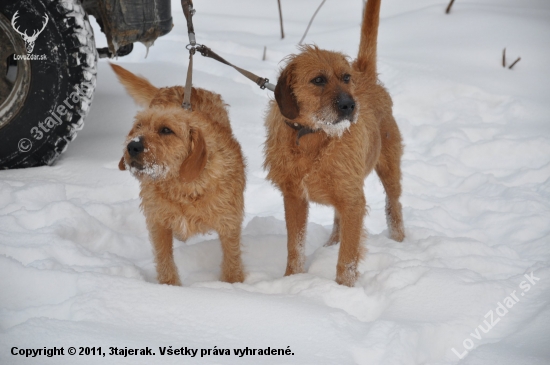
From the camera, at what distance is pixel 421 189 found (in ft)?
14.9

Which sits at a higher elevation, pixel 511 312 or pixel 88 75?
pixel 88 75

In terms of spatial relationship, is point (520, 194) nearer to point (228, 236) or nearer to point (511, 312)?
Answer: point (511, 312)

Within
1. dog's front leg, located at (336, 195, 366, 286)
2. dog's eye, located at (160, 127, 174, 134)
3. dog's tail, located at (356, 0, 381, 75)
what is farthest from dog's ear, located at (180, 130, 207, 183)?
dog's tail, located at (356, 0, 381, 75)

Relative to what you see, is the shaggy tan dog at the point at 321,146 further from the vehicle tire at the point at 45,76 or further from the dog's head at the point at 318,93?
the vehicle tire at the point at 45,76

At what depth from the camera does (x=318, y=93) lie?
113 inches

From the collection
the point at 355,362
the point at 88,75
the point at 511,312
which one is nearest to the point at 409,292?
the point at 511,312

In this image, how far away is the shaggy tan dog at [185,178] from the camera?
273 cm

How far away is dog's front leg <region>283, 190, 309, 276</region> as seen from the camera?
3.15 m

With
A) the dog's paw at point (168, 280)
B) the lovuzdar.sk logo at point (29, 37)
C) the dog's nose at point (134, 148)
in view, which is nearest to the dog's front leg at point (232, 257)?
the dog's paw at point (168, 280)

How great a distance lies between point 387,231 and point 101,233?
218 cm

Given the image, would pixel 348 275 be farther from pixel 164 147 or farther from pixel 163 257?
pixel 164 147

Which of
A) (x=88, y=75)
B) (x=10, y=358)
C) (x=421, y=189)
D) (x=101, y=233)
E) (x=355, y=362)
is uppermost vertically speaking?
(x=88, y=75)

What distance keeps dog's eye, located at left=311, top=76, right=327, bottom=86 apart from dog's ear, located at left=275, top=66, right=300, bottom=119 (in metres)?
0.15

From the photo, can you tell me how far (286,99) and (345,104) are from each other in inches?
13.9
